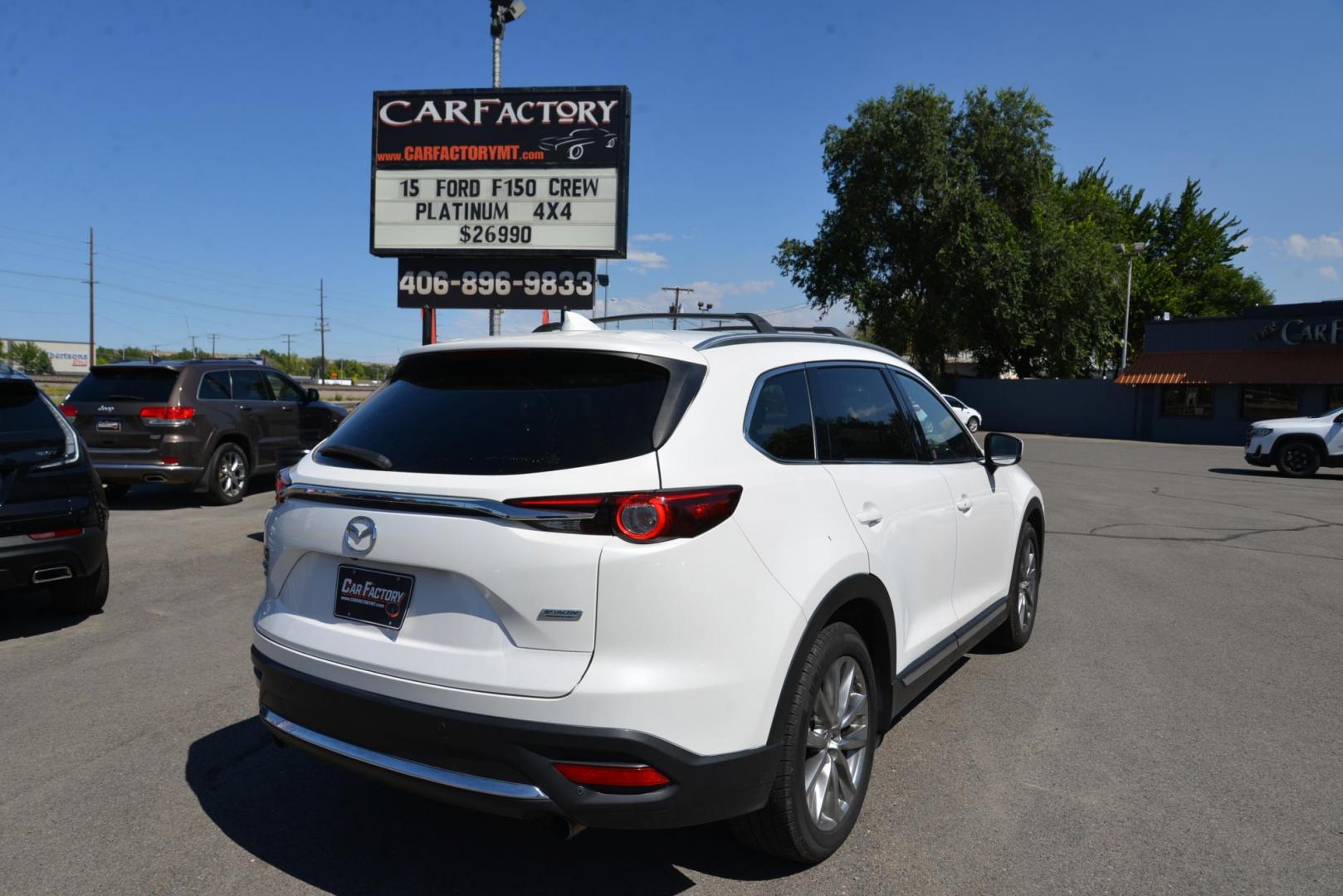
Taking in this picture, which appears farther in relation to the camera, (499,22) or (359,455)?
(499,22)

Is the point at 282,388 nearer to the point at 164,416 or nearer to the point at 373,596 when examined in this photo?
the point at 164,416

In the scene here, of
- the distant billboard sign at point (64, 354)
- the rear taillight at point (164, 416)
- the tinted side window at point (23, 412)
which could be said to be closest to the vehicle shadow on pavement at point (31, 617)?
the tinted side window at point (23, 412)

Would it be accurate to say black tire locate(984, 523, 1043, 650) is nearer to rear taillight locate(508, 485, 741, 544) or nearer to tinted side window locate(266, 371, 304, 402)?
rear taillight locate(508, 485, 741, 544)

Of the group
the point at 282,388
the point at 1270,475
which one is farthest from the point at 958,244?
the point at 282,388

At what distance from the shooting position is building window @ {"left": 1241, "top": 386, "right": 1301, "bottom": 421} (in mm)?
35000

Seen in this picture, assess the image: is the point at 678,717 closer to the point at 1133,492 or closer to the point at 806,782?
the point at 806,782

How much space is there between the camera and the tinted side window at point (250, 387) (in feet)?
40.8

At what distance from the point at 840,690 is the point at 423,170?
14.0 meters

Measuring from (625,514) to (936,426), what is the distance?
2523 millimetres

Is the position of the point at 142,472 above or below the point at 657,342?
below

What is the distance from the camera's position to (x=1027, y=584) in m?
5.77

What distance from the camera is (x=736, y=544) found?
106 inches

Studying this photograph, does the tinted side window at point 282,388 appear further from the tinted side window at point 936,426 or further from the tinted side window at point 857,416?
the tinted side window at point 857,416

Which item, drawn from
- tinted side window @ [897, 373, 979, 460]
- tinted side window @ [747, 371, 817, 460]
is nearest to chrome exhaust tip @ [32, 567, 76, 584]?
tinted side window @ [747, 371, 817, 460]
